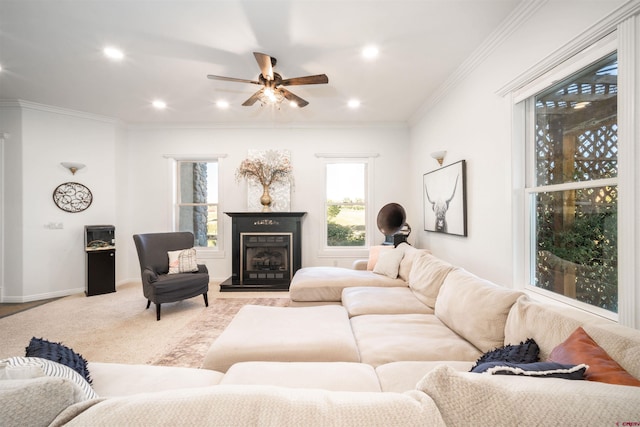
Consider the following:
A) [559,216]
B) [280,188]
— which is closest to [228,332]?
[559,216]

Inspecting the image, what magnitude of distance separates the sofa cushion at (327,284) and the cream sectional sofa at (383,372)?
25 mm

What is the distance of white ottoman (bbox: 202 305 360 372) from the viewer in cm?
154

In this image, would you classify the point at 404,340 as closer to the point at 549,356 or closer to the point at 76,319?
the point at 549,356

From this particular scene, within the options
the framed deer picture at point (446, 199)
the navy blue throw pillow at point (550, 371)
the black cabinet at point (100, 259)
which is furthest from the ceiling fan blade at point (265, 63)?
the black cabinet at point (100, 259)

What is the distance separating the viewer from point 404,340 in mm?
1654

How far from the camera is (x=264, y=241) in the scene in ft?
15.3

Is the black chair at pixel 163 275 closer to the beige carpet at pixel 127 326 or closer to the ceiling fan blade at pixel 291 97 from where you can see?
the beige carpet at pixel 127 326

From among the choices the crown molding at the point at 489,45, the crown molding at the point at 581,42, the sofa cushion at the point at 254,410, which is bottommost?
the sofa cushion at the point at 254,410

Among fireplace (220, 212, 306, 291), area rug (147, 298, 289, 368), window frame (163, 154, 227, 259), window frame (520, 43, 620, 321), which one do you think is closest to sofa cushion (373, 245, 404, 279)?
window frame (520, 43, 620, 321)

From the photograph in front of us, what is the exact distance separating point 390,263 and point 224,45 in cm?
285

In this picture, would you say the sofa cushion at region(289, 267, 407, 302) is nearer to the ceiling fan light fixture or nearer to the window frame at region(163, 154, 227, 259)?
the ceiling fan light fixture

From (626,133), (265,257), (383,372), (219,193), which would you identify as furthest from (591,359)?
(219,193)

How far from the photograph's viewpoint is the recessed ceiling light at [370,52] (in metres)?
2.62

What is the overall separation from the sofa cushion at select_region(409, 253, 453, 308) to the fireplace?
7.68 ft
